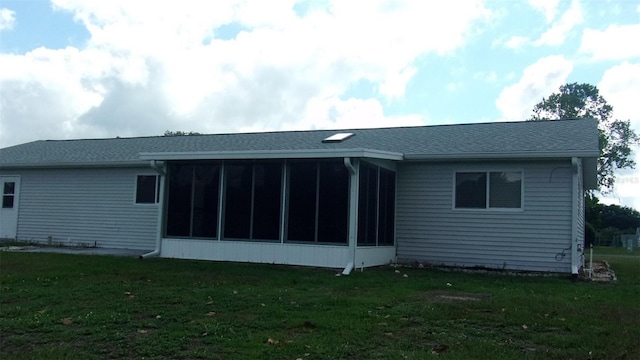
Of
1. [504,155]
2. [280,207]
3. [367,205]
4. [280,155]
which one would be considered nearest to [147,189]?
[280,207]

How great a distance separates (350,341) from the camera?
18.4 feet

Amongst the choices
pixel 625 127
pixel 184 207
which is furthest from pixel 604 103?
pixel 184 207

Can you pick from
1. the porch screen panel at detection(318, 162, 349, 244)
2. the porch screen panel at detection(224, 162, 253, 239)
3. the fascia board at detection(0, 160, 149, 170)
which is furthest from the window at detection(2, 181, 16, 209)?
the porch screen panel at detection(318, 162, 349, 244)

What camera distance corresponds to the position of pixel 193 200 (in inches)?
539

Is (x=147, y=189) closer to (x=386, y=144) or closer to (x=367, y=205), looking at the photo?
(x=386, y=144)

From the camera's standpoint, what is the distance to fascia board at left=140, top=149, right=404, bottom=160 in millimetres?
11766

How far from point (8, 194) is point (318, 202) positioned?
462 inches

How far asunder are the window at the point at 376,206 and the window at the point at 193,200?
136 inches

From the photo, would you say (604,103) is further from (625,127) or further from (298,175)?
(298,175)

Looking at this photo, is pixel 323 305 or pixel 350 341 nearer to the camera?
pixel 350 341

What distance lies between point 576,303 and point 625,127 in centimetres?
3890

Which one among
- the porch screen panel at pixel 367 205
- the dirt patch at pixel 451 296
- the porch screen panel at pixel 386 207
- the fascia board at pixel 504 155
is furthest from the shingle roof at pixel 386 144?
the dirt patch at pixel 451 296

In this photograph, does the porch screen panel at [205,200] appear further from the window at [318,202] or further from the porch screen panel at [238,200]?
the window at [318,202]

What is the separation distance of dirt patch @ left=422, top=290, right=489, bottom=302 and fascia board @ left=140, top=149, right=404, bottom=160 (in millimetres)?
3674
